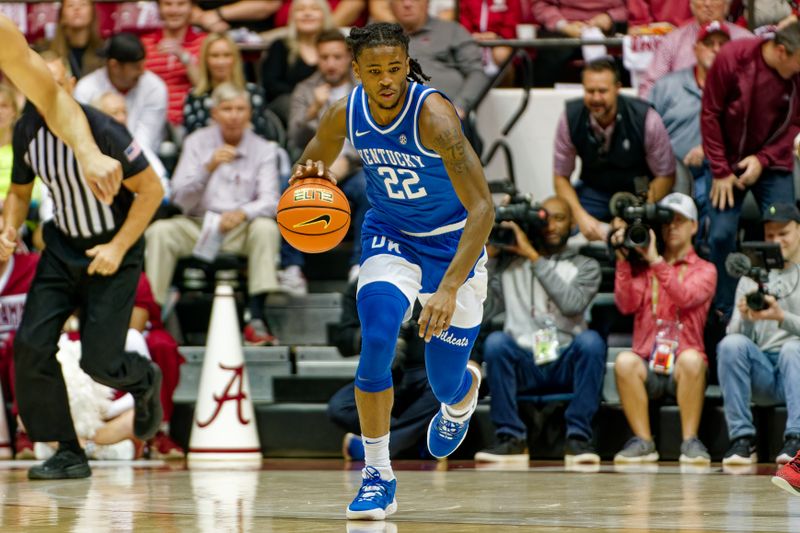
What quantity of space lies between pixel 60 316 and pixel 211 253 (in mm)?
2650

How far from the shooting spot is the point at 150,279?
10219 millimetres

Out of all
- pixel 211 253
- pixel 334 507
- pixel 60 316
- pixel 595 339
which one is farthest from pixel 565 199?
pixel 334 507

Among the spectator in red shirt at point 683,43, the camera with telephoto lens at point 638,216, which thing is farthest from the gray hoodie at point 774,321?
the spectator in red shirt at point 683,43

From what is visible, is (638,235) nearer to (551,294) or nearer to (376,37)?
(551,294)

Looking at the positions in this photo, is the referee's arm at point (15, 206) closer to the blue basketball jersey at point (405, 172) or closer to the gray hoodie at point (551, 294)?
the blue basketball jersey at point (405, 172)

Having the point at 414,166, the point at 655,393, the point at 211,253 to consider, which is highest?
the point at 414,166

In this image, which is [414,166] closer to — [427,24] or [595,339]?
[595,339]

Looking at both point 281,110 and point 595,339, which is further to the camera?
point 281,110

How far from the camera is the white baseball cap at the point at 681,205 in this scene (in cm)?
914

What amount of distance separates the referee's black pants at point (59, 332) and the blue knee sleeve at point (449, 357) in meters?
2.16

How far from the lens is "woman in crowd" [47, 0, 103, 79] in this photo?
11695 millimetres

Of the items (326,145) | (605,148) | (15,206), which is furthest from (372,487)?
(605,148)

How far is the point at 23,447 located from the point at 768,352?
5.16 meters

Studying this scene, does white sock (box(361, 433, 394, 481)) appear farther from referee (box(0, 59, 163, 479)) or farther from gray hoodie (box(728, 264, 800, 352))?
gray hoodie (box(728, 264, 800, 352))
